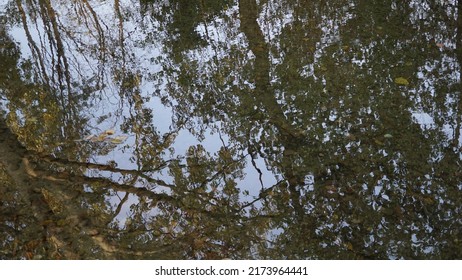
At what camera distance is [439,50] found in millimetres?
6262

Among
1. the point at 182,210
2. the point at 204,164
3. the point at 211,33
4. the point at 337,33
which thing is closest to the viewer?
Answer: the point at 182,210

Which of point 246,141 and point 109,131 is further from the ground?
point 109,131

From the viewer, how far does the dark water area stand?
4.04m

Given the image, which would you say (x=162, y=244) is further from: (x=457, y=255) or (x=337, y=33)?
(x=337, y=33)

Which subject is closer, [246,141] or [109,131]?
[246,141]

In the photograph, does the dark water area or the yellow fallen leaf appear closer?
the dark water area

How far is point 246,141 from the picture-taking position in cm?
505

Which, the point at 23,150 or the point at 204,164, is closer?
the point at 204,164

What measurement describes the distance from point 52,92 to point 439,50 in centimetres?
→ 417

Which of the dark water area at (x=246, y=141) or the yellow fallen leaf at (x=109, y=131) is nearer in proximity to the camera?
the dark water area at (x=246, y=141)

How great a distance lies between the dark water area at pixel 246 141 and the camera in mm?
4039

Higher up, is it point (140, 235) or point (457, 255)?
point (140, 235)
